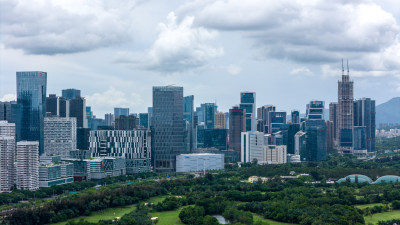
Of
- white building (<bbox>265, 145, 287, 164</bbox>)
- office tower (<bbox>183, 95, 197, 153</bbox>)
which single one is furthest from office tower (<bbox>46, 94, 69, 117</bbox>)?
white building (<bbox>265, 145, 287, 164</bbox>)

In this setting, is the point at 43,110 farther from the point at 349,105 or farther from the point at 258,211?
the point at 349,105

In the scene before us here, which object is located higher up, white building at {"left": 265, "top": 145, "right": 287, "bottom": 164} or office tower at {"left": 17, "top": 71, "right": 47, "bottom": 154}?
office tower at {"left": 17, "top": 71, "right": 47, "bottom": 154}

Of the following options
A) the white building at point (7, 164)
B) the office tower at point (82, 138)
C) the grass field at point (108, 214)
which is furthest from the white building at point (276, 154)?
the grass field at point (108, 214)

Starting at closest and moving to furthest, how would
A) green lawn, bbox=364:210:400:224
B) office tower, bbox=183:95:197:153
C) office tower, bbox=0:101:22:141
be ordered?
green lawn, bbox=364:210:400:224 → office tower, bbox=0:101:22:141 → office tower, bbox=183:95:197:153

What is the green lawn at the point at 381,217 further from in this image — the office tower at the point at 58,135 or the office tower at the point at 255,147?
the office tower at the point at 58,135

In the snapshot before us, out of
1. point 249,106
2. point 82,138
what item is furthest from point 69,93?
point 249,106

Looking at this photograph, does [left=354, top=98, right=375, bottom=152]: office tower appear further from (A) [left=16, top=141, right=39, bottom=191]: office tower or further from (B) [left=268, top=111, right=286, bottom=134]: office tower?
(A) [left=16, top=141, right=39, bottom=191]: office tower
